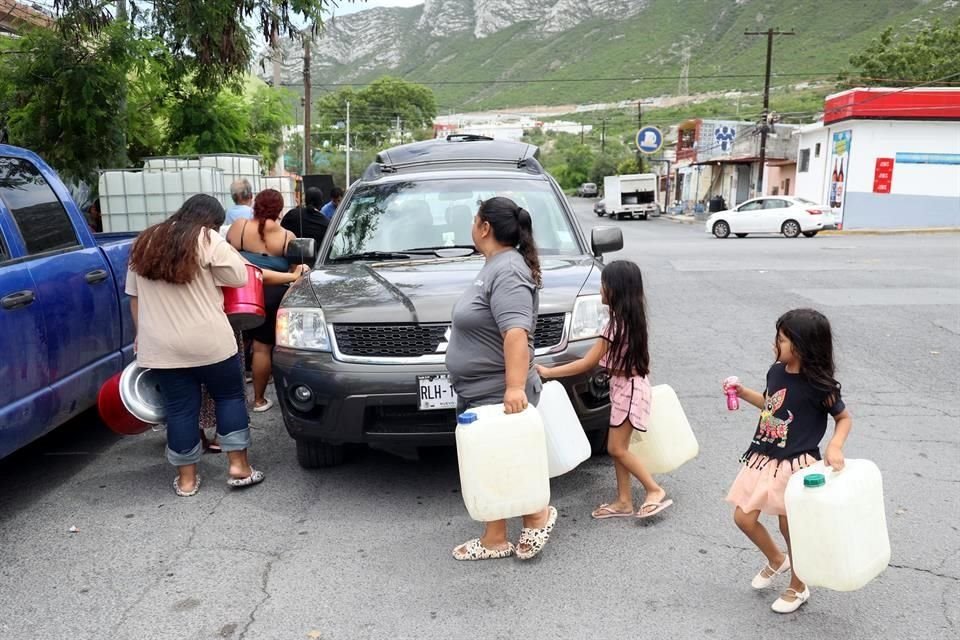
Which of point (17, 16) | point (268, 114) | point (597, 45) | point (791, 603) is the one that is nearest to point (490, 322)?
point (791, 603)

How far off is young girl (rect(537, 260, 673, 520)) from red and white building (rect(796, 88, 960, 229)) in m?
31.7

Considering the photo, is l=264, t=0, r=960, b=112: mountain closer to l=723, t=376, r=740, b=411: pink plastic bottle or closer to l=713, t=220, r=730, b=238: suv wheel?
l=713, t=220, r=730, b=238: suv wheel

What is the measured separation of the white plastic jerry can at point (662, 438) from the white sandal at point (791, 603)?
105 centimetres

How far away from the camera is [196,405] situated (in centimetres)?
461

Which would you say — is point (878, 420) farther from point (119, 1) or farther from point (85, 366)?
point (119, 1)

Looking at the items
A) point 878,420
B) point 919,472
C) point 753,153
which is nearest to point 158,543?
point 919,472

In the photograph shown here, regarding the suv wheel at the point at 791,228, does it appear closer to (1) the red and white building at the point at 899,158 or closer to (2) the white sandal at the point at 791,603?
(1) the red and white building at the point at 899,158

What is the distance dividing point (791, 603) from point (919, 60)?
6190cm

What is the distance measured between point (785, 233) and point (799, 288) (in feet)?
54.1

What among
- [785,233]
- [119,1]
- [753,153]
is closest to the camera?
[119,1]

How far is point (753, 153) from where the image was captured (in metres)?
45.9

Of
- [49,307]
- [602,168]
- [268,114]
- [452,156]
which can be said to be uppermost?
[268,114]

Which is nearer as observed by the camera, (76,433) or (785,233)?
(76,433)

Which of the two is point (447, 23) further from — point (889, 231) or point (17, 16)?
point (17, 16)
